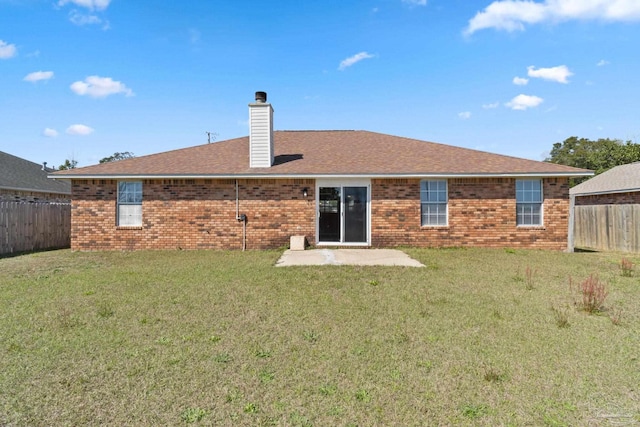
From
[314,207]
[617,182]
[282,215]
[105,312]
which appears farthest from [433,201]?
[617,182]

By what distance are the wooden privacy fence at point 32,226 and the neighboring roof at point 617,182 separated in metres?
21.2

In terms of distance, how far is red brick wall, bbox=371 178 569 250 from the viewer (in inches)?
449

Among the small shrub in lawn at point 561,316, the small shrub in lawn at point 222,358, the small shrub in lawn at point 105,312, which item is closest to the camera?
the small shrub in lawn at point 222,358

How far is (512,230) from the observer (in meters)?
11.4

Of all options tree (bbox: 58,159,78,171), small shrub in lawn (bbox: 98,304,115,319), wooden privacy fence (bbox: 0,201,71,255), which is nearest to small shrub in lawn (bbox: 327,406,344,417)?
small shrub in lawn (bbox: 98,304,115,319)

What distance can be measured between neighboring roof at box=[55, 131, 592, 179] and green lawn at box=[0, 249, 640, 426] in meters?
4.85

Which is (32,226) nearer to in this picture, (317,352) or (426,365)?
(317,352)

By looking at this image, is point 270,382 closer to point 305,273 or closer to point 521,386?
point 521,386

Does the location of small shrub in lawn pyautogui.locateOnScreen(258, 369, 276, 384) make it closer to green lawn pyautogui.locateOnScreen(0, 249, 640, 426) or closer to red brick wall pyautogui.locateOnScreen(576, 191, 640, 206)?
green lawn pyautogui.locateOnScreen(0, 249, 640, 426)

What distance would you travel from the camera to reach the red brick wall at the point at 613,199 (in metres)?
14.4

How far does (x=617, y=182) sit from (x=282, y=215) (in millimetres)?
16195

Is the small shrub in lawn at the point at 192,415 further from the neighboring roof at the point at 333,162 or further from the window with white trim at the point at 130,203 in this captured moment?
the window with white trim at the point at 130,203

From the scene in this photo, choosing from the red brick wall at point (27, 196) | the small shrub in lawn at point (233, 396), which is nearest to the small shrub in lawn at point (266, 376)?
the small shrub in lawn at point (233, 396)

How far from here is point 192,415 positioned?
8.55ft
